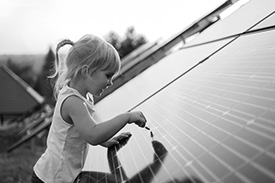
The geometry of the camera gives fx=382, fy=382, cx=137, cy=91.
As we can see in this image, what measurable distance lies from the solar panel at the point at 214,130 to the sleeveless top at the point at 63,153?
99mm

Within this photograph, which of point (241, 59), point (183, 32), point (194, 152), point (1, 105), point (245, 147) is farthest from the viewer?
point (1, 105)

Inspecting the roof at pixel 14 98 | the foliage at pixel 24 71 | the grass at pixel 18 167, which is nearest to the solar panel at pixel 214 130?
the grass at pixel 18 167

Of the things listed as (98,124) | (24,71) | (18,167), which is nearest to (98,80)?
(98,124)

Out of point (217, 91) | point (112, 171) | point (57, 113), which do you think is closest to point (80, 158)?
point (57, 113)

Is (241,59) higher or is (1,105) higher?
(241,59)

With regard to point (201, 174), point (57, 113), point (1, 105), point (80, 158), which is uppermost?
point (57, 113)

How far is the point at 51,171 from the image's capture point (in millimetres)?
1971

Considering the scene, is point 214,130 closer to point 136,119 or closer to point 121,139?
point 136,119

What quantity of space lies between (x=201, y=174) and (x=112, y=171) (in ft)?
2.38

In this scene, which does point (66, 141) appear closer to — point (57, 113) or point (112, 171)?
point (57, 113)

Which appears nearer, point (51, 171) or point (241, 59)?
point (241, 59)

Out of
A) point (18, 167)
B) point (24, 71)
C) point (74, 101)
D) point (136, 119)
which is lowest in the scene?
point (24, 71)

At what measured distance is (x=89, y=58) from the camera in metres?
1.94

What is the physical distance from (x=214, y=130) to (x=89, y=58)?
0.97m
